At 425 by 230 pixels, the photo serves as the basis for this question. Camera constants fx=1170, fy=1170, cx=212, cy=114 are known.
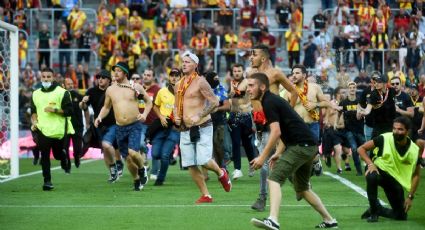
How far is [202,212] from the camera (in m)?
14.3

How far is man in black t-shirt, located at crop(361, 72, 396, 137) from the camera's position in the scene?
1923 centimetres

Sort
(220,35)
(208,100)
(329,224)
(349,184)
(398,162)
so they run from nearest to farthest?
1. (329,224)
2. (398,162)
3. (208,100)
4. (349,184)
5. (220,35)

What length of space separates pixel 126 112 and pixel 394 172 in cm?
625

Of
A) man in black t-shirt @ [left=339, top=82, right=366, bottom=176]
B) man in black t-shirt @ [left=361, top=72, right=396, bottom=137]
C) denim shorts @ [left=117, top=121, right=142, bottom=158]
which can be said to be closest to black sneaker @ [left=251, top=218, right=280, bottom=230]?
denim shorts @ [left=117, top=121, right=142, bottom=158]

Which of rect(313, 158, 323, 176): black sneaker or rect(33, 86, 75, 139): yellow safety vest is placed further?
rect(313, 158, 323, 176): black sneaker

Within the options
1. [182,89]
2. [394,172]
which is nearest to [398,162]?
[394,172]

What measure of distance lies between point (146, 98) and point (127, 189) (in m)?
1.48

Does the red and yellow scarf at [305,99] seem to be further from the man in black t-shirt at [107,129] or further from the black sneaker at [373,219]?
the black sneaker at [373,219]

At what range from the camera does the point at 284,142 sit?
12312 millimetres

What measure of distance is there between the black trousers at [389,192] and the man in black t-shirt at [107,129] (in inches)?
282

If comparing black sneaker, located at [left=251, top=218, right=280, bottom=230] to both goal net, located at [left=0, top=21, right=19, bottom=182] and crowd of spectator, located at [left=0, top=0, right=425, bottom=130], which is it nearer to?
goal net, located at [left=0, top=21, right=19, bottom=182]

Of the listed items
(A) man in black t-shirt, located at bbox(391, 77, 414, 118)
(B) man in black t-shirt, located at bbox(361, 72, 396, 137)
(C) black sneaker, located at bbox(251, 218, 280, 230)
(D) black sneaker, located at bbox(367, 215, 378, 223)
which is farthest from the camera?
(A) man in black t-shirt, located at bbox(391, 77, 414, 118)

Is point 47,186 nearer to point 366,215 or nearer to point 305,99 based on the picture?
point 305,99

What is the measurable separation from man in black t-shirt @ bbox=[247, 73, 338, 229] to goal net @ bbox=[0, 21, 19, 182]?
29.9ft
